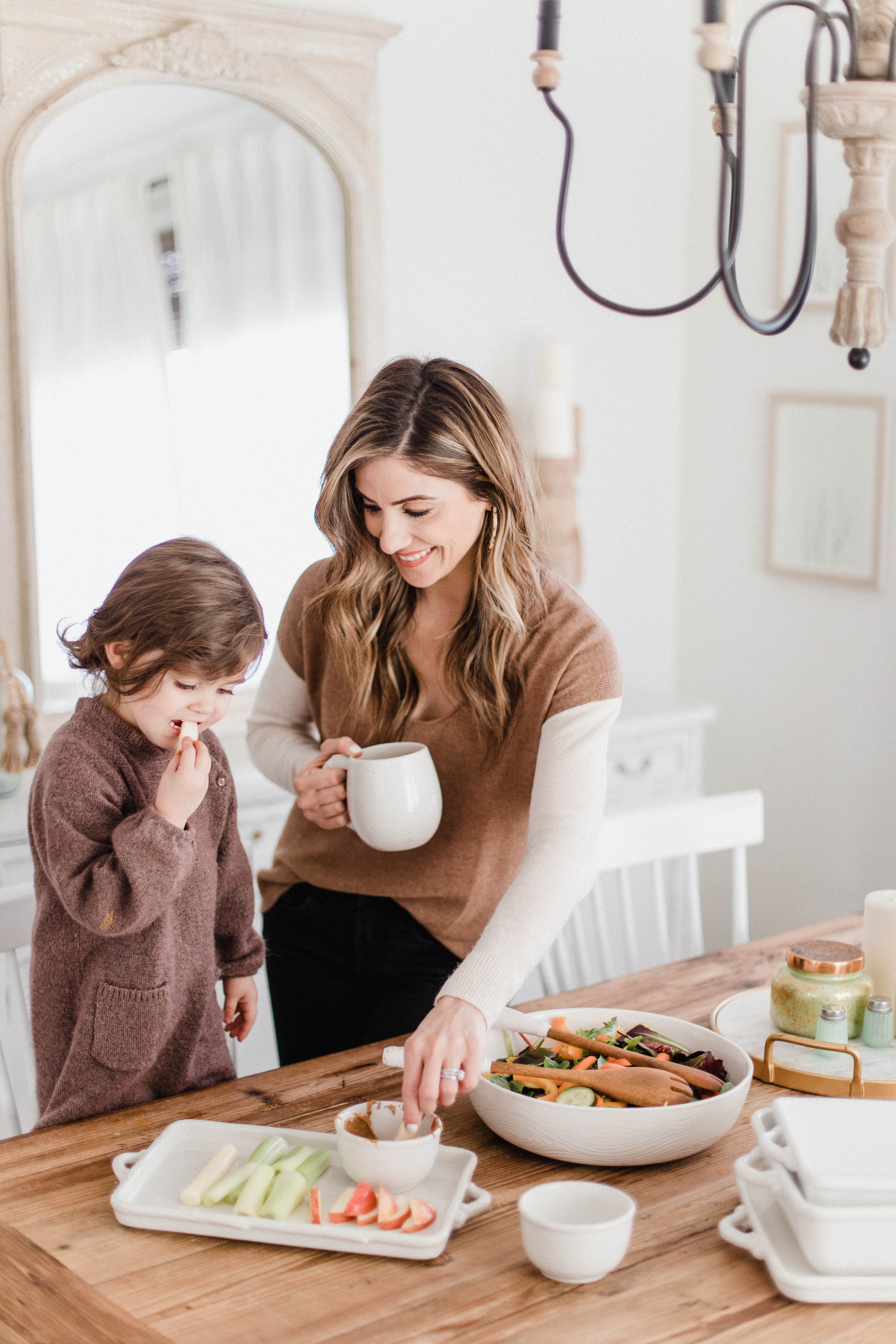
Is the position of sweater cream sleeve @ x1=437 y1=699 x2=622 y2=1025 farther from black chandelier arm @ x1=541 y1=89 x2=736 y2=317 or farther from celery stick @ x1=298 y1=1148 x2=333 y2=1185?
black chandelier arm @ x1=541 y1=89 x2=736 y2=317

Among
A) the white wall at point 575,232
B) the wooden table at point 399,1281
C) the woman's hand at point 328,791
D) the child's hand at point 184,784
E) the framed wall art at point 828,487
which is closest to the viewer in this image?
the wooden table at point 399,1281

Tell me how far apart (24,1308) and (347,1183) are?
0.93 ft

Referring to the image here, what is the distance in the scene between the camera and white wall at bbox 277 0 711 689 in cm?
290

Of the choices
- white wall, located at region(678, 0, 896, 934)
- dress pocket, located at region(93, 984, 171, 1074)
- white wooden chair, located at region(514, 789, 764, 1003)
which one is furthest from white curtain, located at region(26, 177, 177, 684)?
white wall, located at region(678, 0, 896, 934)

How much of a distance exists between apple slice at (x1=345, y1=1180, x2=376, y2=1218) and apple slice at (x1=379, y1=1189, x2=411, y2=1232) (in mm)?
11

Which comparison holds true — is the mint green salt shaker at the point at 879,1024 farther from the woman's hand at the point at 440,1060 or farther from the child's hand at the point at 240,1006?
the child's hand at the point at 240,1006

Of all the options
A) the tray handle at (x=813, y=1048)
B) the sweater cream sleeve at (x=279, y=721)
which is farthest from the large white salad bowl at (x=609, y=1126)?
the sweater cream sleeve at (x=279, y=721)

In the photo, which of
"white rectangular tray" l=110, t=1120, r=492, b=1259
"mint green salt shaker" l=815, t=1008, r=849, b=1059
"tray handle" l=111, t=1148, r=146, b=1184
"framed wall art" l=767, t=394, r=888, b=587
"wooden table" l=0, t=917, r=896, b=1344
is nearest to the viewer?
"wooden table" l=0, t=917, r=896, b=1344

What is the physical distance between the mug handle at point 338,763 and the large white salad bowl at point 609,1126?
0.43 meters

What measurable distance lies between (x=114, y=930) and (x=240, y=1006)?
1.19 feet

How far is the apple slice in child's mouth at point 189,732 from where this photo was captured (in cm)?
129

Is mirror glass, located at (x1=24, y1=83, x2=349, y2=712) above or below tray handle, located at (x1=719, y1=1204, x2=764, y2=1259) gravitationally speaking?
above

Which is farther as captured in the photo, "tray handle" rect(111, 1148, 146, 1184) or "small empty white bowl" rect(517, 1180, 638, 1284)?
"tray handle" rect(111, 1148, 146, 1184)

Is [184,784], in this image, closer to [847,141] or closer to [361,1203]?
[361,1203]
